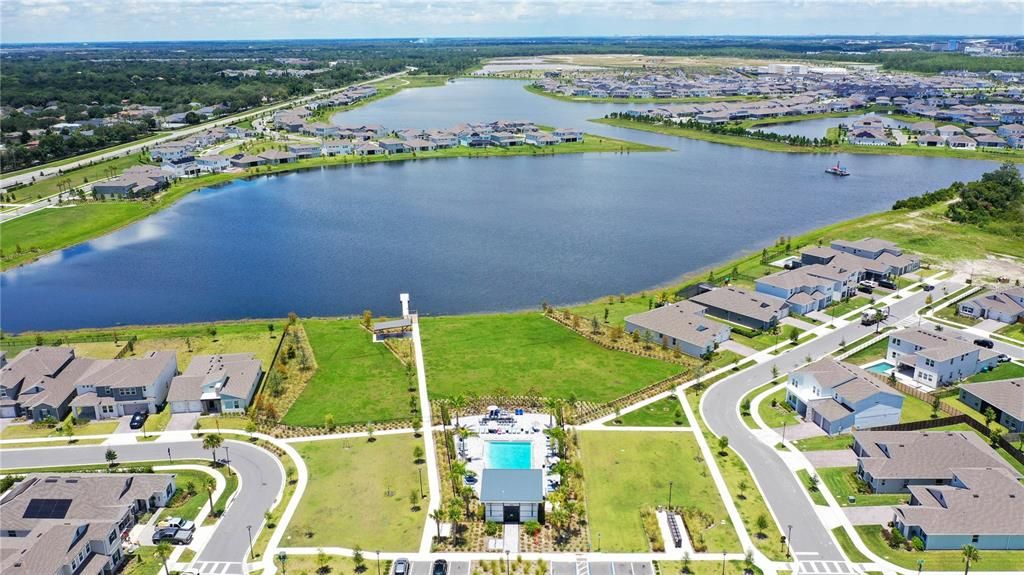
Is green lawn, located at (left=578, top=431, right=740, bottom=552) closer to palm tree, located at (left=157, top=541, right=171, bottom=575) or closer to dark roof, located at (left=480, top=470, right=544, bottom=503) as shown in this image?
dark roof, located at (left=480, top=470, right=544, bottom=503)

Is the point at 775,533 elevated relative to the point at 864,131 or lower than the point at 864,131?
lower

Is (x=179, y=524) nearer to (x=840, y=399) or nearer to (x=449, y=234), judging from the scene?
(x=840, y=399)

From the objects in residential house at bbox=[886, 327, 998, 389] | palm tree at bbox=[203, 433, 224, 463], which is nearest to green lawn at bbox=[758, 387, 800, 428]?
residential house at bbox=[886, 327, 998, 389]

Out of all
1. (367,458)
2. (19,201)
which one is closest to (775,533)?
(367,458)

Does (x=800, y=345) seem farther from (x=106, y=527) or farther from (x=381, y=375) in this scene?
(x=106, y=527)

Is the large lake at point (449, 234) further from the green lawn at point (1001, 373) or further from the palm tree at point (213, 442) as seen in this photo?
the green lawn at point (1001, 373)

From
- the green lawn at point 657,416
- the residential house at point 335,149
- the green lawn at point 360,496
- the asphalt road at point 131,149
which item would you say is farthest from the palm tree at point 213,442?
the residential house at point 335,149

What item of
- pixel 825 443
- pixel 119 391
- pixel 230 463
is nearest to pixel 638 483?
pixel 825 443
